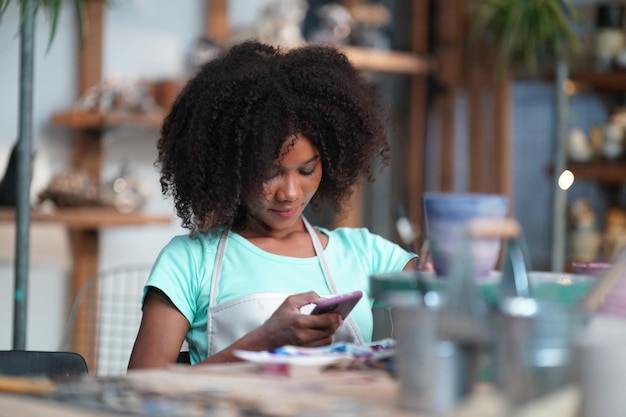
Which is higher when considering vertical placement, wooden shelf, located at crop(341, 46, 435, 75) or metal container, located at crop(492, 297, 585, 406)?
wooden shelf, located at crop(341, 46, 435, 75)

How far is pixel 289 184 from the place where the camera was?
6.52ft

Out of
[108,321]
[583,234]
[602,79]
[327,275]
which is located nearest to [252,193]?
[327,275]

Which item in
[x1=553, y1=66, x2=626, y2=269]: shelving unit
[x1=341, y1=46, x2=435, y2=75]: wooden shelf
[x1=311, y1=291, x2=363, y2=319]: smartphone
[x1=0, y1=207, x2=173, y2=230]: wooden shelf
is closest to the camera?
[x1=311, y1=291, x2=363, y2=319]: smartphone

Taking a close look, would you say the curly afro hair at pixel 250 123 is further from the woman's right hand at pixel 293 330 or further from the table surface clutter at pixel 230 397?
the table surface clutter at pixel 230 397

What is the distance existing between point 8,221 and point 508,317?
3.11 meters

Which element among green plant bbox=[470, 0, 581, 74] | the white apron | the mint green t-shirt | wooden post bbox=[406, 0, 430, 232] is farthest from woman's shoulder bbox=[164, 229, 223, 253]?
wooden post bbox=[406, 0, 430, 232]

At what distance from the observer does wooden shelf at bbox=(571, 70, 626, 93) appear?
4.72 m

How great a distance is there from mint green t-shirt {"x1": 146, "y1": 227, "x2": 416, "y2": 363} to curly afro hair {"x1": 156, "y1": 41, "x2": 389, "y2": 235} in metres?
0.07

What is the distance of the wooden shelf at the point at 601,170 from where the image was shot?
4688mm

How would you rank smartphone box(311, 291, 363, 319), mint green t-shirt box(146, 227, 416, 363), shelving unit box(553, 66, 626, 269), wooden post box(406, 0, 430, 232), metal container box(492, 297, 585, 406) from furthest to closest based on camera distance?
wooden post box(406, 0, 430, 232), shelving unit box(553, 66, 626, 269), mint green t-shirt box(146, 227, 416, 363), smartphone box(311, 291, 363, 319), metal container box(492, 297, 585, 406)

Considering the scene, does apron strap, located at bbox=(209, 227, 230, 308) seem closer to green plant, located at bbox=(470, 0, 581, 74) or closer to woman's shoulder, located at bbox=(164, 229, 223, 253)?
woman's shoulder, located at bbox=(164, 229, 223, 253)

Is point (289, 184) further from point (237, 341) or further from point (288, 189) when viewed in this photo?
point (237, 341)

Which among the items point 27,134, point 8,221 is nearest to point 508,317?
point 27,134

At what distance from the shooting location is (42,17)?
4160 mm
